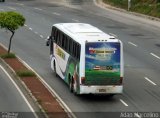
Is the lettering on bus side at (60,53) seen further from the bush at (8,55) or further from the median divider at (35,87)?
the bush at (8,55)

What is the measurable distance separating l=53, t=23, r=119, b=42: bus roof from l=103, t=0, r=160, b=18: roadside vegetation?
107ft

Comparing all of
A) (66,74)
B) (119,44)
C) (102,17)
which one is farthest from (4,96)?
(102,17)

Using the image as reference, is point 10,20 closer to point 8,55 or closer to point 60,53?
point 8,55

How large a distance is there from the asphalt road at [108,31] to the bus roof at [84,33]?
10.2 feet

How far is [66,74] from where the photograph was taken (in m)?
32.9

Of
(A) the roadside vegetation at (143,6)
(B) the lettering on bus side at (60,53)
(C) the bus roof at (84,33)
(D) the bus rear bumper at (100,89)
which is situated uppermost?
(C) the bus roof at (84,33)

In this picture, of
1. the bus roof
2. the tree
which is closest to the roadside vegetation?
the tree

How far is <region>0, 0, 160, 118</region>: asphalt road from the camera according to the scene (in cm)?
2919

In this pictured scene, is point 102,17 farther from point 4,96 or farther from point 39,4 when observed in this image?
point 4,96

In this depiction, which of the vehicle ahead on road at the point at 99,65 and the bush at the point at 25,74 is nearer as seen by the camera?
the vehicle ahead on road at the point at 99,65

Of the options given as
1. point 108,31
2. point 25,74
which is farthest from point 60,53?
point 108,31

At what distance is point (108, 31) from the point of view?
183 ft

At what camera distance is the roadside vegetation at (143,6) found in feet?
222

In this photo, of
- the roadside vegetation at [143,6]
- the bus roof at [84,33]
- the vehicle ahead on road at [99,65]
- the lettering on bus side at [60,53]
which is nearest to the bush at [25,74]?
the lettering on bus side at [60,53]
